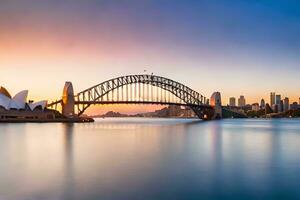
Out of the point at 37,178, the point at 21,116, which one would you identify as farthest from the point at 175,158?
the point at 21,116

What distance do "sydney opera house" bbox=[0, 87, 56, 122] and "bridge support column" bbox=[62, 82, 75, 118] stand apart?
2826 millimetres

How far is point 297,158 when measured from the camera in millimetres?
20016

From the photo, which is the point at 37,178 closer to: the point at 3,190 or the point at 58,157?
the point at 3,190

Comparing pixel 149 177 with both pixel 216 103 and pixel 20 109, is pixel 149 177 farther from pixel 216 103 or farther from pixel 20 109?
pixel 216 103

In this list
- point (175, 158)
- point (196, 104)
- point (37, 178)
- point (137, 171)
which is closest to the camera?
point (37, 178)

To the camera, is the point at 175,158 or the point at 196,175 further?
the point at 175,158

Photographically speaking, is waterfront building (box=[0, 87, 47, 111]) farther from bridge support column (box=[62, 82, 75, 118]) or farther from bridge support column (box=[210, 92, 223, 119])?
bridge support column (box=[210, 92, 223, 119])

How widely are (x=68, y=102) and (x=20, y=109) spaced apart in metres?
Answer: 10.1

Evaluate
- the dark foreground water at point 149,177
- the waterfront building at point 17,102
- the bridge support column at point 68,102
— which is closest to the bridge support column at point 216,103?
the bridge support column at point 68,102

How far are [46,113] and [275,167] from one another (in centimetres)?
6924

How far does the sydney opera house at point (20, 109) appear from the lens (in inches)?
2987

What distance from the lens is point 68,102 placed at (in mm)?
82812

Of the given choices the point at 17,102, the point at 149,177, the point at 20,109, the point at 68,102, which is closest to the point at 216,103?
the point at 68,102

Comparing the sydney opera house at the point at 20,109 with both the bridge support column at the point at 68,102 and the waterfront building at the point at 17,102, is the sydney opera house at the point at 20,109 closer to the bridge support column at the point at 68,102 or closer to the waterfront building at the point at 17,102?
the waterfront building at the point at 17,102
